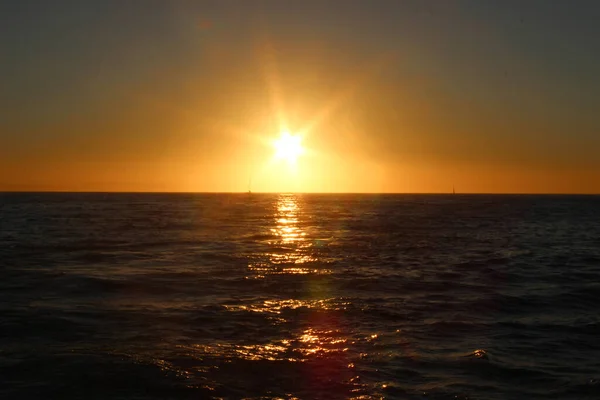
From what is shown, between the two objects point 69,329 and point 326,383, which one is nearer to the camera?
point 326,383

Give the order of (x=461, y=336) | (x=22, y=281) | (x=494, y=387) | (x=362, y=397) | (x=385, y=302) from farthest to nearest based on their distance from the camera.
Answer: (x=22, y=281) → (x=385, y=302) → (x=461, y=336) → (x=494, y=387) → (x=362, y=397)

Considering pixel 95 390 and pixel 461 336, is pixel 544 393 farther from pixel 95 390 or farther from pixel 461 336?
pixel 95 390

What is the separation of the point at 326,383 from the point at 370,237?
4181 centimetres

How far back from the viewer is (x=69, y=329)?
17422 mm

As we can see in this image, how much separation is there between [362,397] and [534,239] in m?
45.4

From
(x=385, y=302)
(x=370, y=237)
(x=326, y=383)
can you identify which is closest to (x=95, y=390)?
(x=326, y=383)

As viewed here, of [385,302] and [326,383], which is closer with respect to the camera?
[326,383]

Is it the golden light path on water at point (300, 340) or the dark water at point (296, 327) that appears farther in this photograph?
the golden light path on water at point (300, 340)

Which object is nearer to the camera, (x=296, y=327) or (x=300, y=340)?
(x=300, y=340)

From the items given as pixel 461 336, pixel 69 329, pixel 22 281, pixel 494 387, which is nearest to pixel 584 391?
pixel 494 387

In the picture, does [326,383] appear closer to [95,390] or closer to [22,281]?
[95,390]

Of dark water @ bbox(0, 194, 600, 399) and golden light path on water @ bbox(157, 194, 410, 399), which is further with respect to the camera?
golden light path on water @ bbox(157, 194, 410, 399)

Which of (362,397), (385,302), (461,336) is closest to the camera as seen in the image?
(362,397)

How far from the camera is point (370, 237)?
54.1 meters
